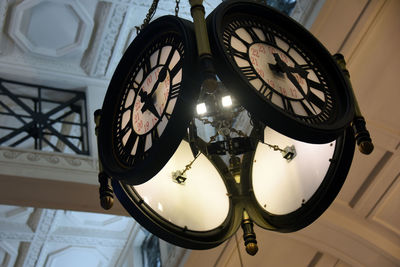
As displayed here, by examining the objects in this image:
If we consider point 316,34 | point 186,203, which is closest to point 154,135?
point 186,203

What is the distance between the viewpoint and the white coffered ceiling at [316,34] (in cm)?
517

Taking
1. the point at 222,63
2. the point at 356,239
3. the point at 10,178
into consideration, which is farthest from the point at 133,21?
the point at 222,63

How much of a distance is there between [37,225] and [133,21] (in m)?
4.51

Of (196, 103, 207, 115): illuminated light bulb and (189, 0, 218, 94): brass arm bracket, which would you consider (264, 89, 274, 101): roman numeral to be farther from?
(196, 103, 207, 115): illuminated light bulb

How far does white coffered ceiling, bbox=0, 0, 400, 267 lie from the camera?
17.0 feet

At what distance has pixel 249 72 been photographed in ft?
6.84

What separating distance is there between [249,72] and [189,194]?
805 millimetres

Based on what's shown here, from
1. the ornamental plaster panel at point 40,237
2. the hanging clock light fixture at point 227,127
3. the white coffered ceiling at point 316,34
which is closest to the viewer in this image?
the hanging clock light fixture at point 227,127

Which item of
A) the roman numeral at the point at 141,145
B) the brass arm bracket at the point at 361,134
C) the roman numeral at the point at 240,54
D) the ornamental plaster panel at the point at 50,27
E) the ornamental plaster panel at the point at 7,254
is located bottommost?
the ornamental plaster panel at the point at 7,254

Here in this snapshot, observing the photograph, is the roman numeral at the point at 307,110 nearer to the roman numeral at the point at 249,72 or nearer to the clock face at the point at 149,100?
the roman numeral at the point at 249,72

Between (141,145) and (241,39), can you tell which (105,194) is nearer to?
(141,145)

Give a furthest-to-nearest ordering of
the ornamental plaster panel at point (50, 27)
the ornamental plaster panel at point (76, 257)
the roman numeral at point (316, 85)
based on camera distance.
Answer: the ornamental plaster panel at point (76, 257)
the ornamental plaster panel at point (50, 27)
the roman numeral at point (316, 85)

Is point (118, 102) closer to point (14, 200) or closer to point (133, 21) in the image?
point (14, 200)

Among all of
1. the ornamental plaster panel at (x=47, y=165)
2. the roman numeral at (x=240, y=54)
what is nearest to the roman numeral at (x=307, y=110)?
the roman numeral at (x=240, y=54)
